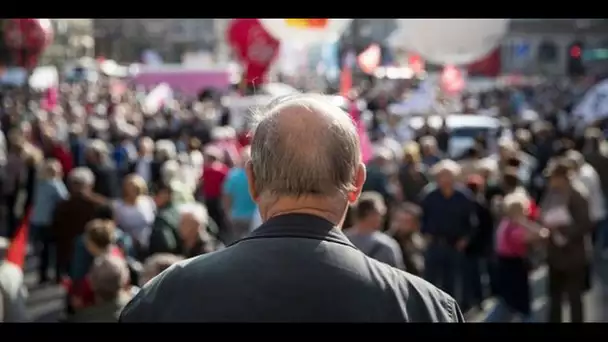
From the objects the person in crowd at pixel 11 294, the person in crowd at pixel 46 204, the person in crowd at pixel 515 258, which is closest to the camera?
the person in crowd at pixel 11 294

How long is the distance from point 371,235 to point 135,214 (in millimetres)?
2146

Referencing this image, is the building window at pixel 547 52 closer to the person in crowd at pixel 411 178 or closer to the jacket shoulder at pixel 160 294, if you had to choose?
the person in crowd at pixel 411 178

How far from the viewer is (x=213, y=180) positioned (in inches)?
362

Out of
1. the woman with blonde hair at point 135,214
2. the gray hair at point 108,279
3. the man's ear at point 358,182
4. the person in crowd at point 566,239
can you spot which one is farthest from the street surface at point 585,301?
the man's ear at point 358,182

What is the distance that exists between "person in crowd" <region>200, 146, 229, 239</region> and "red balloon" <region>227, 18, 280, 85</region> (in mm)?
2774

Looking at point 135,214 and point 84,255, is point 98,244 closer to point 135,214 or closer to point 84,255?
point 84,255

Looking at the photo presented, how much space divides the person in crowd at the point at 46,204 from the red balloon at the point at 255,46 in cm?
415

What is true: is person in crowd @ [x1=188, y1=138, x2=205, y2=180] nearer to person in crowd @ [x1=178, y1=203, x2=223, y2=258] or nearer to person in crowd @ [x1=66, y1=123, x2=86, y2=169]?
person in crowd @ [x1=66, y1=123, x2=86, y2=169]

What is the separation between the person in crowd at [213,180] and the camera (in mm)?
9211

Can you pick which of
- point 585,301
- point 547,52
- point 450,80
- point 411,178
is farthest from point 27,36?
point 547,52

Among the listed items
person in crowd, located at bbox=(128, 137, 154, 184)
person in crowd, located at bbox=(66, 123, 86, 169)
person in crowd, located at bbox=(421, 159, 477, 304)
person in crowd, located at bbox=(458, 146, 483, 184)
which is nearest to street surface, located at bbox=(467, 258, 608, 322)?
person in crowd, located at bbox=(421, 159, 477, 304)

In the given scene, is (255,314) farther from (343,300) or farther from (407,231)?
(407,231)

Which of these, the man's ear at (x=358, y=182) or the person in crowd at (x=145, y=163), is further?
the person in crowd at (x=145, y=163)

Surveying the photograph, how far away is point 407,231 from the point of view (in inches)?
245
